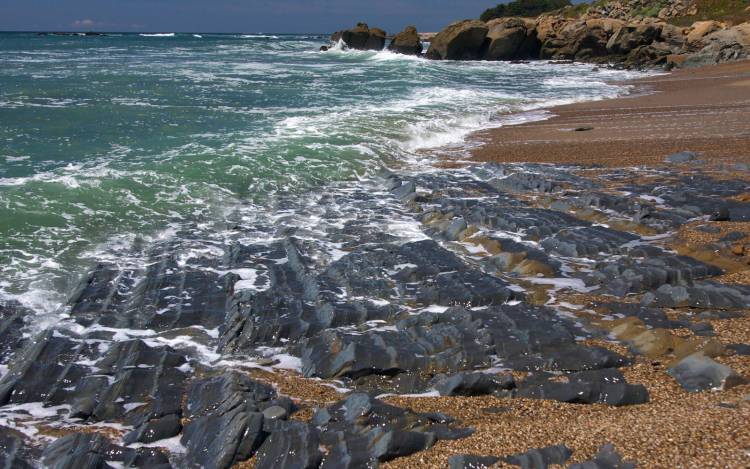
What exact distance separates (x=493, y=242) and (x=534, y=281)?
0.93 meters

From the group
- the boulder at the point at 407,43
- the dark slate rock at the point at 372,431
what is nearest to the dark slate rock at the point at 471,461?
the dark slate rock at the point at 372,431

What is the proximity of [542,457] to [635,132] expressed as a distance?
36.0 feet

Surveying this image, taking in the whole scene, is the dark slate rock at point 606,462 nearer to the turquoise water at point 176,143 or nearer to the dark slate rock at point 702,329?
the dark slate rock at point 702,329

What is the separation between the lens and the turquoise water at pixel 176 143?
7.27m

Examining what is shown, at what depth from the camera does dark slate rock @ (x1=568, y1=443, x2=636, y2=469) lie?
2.96 m

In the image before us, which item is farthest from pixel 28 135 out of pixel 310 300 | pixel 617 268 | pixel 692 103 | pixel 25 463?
pixel 692 103

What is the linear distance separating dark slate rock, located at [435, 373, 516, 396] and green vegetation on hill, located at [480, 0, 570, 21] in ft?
252

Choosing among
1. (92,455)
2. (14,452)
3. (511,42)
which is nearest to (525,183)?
(92,455)

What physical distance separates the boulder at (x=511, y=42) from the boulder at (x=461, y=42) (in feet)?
2.23

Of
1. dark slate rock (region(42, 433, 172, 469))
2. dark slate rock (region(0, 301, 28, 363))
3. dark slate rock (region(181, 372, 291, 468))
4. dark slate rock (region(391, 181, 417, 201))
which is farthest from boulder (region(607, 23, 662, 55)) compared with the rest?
dark slate rock (region(42, 433, 172, 469))

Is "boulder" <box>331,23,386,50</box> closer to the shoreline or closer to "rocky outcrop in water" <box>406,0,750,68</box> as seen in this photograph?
"rocky outcrop in water" <box>406,0,750,68</box>

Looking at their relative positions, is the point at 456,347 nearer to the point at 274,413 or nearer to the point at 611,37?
the point at 274,413

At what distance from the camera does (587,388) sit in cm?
381

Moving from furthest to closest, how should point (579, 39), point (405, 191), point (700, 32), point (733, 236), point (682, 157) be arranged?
point (579, 39)
point (700, 32)
point (682, 157)
point (405, 191)
point (733, 236)
